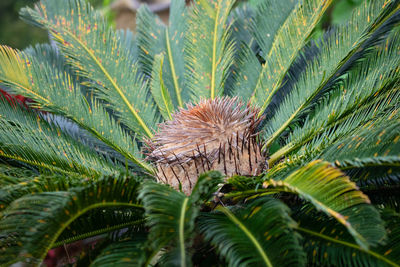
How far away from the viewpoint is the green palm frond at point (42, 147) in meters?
1.86

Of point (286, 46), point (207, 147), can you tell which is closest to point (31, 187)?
point (207, 147)

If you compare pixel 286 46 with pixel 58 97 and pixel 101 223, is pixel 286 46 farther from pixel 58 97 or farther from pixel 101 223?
pixel 101 223

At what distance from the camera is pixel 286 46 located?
232 cm

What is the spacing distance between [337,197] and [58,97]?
1530 millimetres

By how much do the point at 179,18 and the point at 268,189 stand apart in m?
1.71

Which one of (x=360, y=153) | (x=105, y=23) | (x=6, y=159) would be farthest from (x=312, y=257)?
(x=105, y=23)

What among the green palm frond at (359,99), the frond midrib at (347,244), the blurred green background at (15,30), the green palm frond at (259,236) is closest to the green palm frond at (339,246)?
the frond midrib at (347,244)

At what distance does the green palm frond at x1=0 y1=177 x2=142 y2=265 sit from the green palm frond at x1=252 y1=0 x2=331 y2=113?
122cm

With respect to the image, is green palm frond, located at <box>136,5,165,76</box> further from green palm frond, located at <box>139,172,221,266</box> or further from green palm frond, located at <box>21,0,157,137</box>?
green palm frond, located at <box>139,172,221,266</box>

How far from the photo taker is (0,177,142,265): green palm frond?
1.22m

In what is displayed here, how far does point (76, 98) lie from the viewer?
229 centimetres

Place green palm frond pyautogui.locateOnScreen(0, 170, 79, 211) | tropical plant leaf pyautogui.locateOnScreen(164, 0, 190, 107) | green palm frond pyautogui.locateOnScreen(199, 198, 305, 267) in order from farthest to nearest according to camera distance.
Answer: tropical plant leaf pyautogui.locateOnScreen(164, 0, 190, 107) → green palm frond pyautogui.locateOnScreen(0, 170, 79, 211) → green palm frond pyautogui.locateOnScreen(199, 198, 305, 267)

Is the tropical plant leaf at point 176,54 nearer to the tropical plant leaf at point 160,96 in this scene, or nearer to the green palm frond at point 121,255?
the tropical plant leaf at point 160,96

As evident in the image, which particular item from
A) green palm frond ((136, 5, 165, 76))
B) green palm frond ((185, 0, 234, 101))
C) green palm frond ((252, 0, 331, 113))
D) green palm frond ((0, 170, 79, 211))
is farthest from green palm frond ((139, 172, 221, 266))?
green palm frond ((136, 5, 165, 76))
